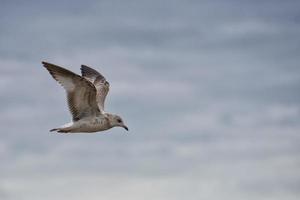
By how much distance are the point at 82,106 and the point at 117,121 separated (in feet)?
6.11

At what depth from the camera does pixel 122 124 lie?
89.0 feet

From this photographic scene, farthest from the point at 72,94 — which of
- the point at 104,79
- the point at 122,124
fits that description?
the point at 104,79

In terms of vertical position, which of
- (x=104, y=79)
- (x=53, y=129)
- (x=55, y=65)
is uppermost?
(x=104, y=79)

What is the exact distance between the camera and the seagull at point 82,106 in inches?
970

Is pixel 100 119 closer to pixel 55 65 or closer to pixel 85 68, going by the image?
pixel 55 65

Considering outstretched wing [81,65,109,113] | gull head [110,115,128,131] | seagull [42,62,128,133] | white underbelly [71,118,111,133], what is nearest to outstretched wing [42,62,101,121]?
seagull [42,62,128,133]

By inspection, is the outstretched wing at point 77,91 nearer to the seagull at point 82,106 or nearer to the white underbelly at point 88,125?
the seagull at point 82,106

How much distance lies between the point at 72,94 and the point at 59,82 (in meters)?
0.61

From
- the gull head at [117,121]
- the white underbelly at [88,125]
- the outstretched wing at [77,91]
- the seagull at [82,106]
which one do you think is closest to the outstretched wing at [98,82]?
the gull head at [117,121]

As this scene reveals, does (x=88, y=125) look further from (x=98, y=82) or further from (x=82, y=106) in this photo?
(x=98, y=82)

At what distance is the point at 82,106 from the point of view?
1005 inches

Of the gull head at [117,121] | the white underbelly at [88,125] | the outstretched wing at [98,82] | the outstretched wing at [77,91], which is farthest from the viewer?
the outstretched wing at [98,82]

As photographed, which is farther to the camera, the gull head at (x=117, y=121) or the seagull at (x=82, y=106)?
the gull head at (x=117, y=121)

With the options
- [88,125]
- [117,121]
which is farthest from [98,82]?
[88,125]
